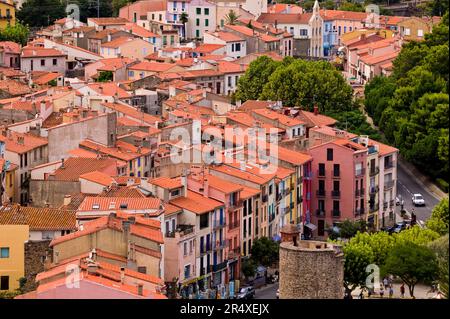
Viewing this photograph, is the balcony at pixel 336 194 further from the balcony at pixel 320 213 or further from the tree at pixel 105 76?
the tree at pixel 105 76

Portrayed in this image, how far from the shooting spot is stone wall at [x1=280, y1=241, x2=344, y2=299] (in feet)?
108

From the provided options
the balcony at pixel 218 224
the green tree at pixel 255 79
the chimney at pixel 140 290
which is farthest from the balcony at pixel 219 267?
the green tree at pixel 255 79

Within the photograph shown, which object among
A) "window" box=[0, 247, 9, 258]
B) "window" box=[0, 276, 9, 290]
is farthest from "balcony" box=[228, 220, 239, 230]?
"window" box=[0, 276, 9, 290]

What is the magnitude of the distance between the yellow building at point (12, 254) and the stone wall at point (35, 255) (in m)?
0.10

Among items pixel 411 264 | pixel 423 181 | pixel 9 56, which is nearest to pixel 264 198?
pixel 423 181

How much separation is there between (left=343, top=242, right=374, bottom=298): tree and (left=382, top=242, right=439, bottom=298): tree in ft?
1.54

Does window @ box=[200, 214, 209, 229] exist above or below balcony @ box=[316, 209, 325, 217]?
above

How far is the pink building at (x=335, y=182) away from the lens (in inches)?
1980

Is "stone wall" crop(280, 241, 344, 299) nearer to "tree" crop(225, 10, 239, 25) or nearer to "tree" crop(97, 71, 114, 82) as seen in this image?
"tree" crop(97, 71, 114, 82)

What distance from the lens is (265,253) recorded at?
43.6 meters

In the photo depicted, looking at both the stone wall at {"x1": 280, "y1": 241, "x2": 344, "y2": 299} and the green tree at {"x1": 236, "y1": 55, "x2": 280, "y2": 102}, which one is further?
the green tree at {"x1": 236, "y1": 55, "x2": 280, "y2": 102}

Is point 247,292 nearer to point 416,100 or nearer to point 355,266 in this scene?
point 355,266

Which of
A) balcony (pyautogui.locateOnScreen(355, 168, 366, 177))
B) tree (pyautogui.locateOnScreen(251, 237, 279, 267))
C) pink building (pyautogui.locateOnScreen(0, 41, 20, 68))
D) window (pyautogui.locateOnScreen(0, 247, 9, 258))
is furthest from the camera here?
pink building (pyautogui.locateOnScreen(0, 41, 20, 68))

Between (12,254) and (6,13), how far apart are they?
47.5m
